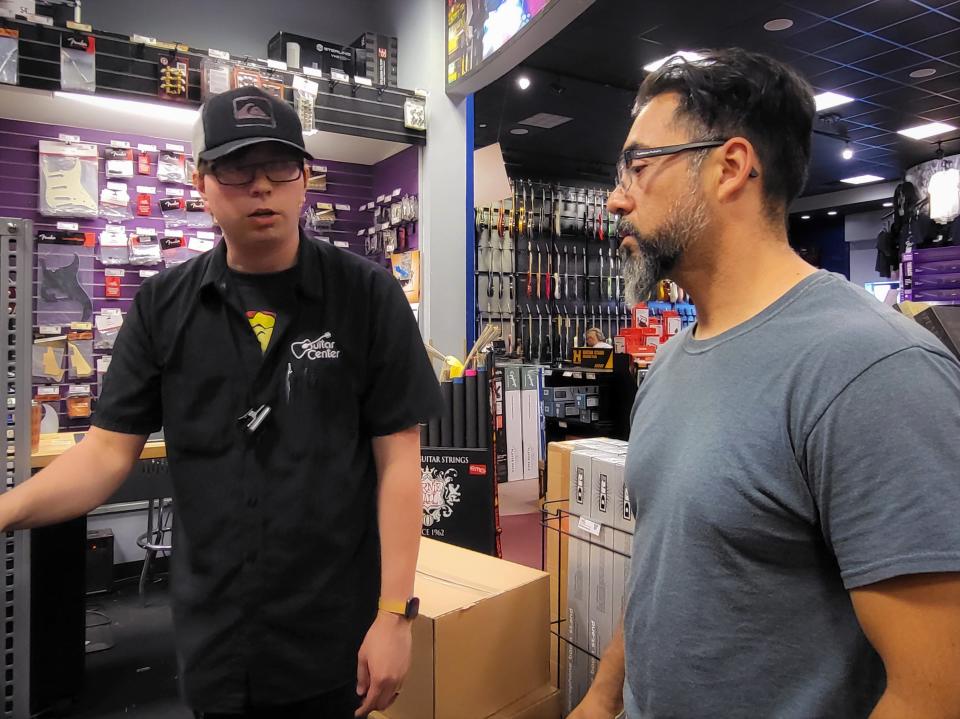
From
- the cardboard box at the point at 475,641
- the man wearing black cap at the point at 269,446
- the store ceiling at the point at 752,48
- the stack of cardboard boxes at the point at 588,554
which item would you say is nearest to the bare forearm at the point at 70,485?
the man wearing black cap at the point at 269,446

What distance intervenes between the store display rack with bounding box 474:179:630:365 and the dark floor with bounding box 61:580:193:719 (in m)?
5.96

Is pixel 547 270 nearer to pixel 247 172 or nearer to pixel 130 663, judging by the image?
pixel 130 663

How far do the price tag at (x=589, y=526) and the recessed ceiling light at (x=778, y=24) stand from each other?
19.3ft

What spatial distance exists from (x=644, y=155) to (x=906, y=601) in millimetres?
691

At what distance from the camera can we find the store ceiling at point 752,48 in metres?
6.20

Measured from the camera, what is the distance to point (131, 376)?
4.23ft

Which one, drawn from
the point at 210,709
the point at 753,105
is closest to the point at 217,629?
the point at 210,709

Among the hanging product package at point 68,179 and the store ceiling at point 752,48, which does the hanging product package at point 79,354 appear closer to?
the hanging product package at point 68,179

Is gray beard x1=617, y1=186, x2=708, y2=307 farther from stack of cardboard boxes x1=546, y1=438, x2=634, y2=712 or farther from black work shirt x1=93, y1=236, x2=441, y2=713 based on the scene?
stack of cardboard boxes x1=546, y1=438, x2=634, y2=712

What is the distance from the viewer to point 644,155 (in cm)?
108

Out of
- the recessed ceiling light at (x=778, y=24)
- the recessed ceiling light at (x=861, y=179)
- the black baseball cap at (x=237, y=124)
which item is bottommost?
the black baseball cap at (x=237, y=124)

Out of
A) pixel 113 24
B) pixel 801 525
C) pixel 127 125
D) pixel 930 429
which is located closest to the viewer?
pixel 930 429

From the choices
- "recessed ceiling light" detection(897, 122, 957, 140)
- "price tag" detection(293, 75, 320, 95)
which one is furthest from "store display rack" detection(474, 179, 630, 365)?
"price tag" detection(293, 75, 320, 95)

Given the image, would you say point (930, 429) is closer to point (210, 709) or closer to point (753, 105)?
point (753, 105)
